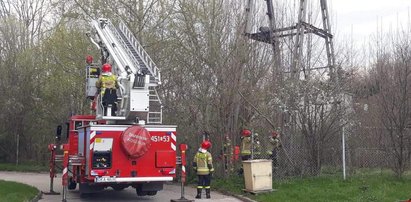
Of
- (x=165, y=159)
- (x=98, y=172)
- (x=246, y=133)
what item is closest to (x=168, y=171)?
(x=165, y=159)

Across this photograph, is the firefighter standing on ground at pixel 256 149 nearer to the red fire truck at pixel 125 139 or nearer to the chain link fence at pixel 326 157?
the chain link fence at pixel 326 157

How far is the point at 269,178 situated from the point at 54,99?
1683 centimetres

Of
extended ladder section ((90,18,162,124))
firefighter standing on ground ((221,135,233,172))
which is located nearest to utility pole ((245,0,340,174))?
firefighter standing on ground ((221,135,233,172))

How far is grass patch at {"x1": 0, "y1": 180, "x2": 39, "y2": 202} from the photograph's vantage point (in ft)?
45.9

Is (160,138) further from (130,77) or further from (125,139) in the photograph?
(130,77)

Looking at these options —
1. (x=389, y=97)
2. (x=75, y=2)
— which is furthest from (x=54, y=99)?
(x=389, y=97)

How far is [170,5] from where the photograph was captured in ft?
73.3

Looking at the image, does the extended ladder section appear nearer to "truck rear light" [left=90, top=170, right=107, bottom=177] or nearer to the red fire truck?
the red fire truck

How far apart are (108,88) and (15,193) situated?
4338 millimetres

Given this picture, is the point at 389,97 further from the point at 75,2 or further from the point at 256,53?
the point at 75,2

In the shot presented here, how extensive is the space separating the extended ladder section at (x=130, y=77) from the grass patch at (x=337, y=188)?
151 inches

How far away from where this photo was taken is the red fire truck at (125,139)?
12992mm

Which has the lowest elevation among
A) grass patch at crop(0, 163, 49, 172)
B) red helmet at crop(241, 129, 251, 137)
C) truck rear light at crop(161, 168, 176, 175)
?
grass patch at crop(0, 163, 49, 172)

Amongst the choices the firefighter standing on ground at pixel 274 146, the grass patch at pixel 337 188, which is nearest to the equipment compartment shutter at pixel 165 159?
the grass patch at pixel 337 188
